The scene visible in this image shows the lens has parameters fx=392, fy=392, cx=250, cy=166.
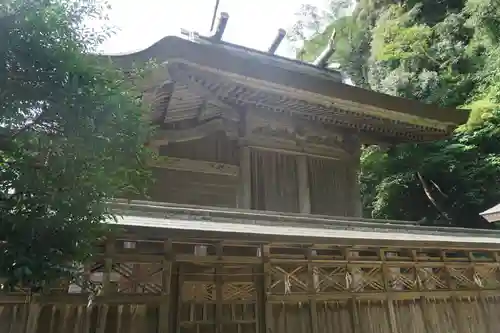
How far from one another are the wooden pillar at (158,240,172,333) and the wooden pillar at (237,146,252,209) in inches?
87.7

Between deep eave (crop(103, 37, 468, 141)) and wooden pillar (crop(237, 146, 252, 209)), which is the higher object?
deep eave (crop(103, 37, 468, 141))

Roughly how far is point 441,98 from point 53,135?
18.0 m

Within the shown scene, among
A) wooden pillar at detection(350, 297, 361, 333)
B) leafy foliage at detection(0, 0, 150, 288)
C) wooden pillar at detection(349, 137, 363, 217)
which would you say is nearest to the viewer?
leafy foliage at detection(0, 0, 150, 288)

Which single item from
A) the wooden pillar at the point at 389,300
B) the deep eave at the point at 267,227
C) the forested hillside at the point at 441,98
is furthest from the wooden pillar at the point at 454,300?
the forested hillside at the point at 441,98

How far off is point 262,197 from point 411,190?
13191mm

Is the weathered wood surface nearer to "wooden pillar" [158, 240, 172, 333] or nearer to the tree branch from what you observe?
"wooden pillar" [158, 240, 172, 333]

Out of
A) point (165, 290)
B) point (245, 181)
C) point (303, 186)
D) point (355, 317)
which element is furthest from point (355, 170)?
point (165, 290)

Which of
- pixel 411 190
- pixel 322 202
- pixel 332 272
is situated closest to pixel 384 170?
pixel 411 190

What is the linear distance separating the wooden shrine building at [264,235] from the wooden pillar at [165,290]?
0.5 inches

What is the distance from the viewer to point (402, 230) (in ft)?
23.4

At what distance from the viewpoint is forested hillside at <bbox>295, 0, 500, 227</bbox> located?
15.6 m

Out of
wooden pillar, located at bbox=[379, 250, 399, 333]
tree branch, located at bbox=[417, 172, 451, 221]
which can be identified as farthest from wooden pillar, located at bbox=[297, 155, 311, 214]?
tree branch, located at bbox=[417, 172, 451, 221]

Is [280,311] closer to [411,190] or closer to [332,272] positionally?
[332,272]

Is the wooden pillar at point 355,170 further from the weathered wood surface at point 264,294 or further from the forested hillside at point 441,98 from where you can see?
the forested hillside at point 441,98
